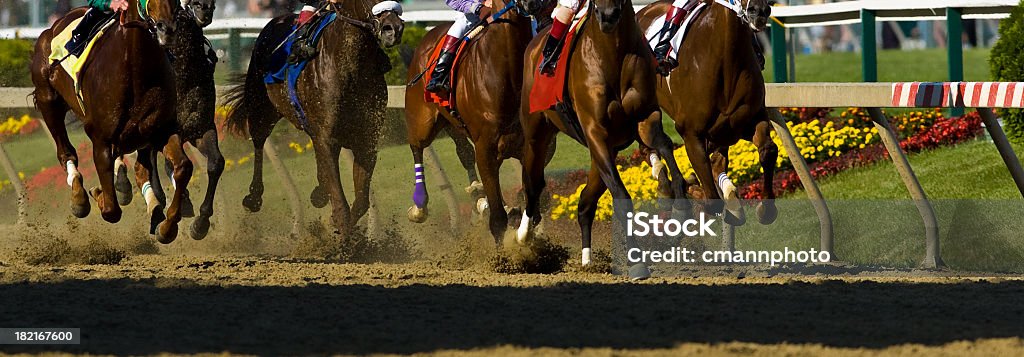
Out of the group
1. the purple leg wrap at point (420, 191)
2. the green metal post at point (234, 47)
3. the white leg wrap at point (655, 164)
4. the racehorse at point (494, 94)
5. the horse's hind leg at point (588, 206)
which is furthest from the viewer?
the green metal post at point (234, 47)

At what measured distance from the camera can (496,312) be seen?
6.26 metres

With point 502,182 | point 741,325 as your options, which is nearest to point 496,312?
point 741,325

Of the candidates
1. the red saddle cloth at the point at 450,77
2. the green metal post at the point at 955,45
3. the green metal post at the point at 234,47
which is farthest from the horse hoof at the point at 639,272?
the green metal post at the point at 234,47

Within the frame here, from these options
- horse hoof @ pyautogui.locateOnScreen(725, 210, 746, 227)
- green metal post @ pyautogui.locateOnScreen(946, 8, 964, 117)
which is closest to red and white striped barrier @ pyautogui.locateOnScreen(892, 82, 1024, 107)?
horse hoof @ pyautogui.locateOnScreen(725, 210, 746, 227)

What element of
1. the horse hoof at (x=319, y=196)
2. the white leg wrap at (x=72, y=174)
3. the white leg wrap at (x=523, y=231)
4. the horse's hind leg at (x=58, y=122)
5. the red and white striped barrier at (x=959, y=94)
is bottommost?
the horse hoof at (x=319, y=196)

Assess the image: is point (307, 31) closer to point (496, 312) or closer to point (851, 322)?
point (496, 312)

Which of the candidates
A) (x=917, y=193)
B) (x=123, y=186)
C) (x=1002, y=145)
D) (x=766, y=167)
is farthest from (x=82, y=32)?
(x=1002, y=145)

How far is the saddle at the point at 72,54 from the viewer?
9211mm

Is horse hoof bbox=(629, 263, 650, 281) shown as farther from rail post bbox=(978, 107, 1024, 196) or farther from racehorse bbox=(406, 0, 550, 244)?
rail post bbox=(978, 107, 1024, 196)

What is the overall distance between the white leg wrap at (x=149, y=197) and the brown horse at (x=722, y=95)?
2.89 meters

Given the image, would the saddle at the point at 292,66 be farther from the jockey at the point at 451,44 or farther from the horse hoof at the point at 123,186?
the horse hoof at the point at 123,186

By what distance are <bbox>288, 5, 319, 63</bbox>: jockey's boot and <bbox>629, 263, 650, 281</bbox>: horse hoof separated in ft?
10.1

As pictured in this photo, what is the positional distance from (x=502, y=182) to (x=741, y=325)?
539 cm

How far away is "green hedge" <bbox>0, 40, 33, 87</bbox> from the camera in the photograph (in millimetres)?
15656
